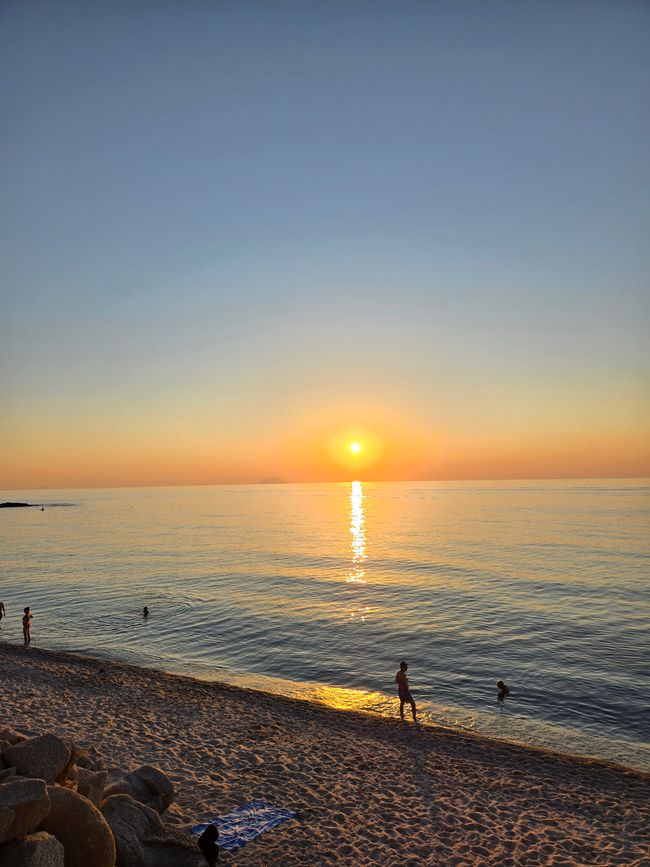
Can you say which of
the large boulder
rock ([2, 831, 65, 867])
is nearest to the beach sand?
the large boulder

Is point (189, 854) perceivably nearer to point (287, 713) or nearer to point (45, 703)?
point (287, 713)

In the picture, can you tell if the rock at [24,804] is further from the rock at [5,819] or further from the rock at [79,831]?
the rock at [79,831]

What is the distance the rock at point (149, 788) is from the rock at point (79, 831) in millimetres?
2755

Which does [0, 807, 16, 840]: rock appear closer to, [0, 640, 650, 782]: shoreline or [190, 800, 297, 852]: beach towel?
[190, 800, 297, 852]: beach towel

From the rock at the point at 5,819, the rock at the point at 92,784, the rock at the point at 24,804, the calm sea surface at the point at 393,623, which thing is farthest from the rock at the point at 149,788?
the calm sea surface at the point at 393,623

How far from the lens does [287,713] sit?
754 inches

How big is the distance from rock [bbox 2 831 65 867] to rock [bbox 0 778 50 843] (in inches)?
5.5

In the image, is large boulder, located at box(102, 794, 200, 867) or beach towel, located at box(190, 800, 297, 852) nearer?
large boulder, located at box(102, 794, 200, 867)

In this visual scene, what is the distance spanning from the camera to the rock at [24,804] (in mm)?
7078

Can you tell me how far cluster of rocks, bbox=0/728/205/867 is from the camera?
715 cm

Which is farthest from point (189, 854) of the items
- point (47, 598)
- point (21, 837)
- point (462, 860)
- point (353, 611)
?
point (47, 598)

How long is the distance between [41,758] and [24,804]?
1.88 metres

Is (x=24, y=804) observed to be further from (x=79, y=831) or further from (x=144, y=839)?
(x=144, y=839)

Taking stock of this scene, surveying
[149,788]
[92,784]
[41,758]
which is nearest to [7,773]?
[41,758]
